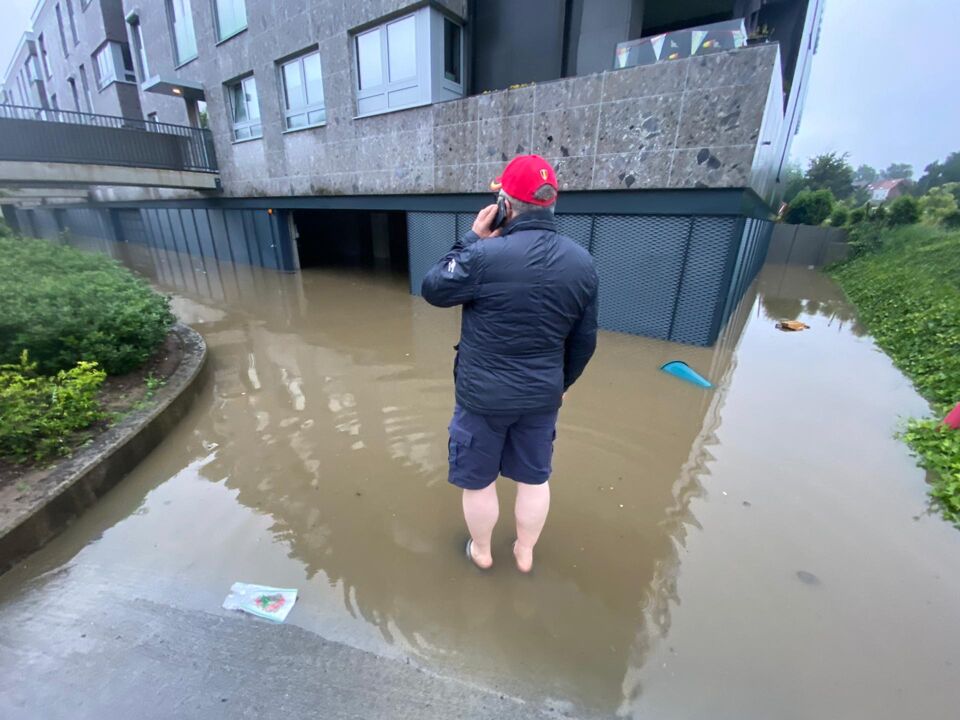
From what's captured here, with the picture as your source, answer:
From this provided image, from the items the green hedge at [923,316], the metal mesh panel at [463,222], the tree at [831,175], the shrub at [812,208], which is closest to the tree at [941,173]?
the tree at [831,175]

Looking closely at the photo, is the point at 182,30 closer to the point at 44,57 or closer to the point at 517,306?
the point at 517,306

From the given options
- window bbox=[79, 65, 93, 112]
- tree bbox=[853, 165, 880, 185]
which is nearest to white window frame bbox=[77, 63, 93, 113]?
window bbox=[79, 65, 93, 112]

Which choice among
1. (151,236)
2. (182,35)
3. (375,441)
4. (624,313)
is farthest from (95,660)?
(151,236)

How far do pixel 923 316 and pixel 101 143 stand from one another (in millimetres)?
17768

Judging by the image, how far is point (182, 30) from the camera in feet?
40.1

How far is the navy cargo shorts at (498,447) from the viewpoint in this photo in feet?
5.98

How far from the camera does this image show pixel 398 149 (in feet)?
26.9

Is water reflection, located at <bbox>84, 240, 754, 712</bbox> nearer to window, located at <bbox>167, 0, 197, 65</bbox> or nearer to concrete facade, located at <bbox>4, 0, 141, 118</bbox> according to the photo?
window, located at <bbox>167, 0, 197, 65</bbox>

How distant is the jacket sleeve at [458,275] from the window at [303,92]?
31.0 feet

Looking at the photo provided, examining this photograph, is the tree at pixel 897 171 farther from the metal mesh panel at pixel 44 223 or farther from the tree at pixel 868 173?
the metal mesh panel at pixel 44 223

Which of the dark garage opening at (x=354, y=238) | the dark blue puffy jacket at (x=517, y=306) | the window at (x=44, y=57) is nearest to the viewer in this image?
the dark blue puffy jacket at (x=517, y=306)

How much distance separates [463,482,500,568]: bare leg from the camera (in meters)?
1.99

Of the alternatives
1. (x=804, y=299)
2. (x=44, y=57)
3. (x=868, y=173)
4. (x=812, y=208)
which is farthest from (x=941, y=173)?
(x=44, y=57)

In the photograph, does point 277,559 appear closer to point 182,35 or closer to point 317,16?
point 317,16
